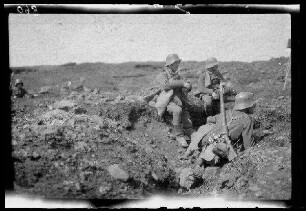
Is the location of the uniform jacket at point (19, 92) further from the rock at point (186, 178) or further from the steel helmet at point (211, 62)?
the steel helmet at point (211, 62)

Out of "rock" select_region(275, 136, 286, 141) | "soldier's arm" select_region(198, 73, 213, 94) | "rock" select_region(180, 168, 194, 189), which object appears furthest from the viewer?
"soldier's arm" select_region(198, 73, 213, 94)

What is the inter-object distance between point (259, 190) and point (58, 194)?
301cm

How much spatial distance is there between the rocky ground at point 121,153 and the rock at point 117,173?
0.02m

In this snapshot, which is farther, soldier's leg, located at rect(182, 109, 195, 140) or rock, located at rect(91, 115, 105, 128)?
soldier's leg, located at rect(182, 109, 195, 140)

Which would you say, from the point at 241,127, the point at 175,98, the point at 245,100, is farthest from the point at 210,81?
the point at 241,127

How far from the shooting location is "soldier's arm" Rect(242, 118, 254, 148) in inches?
250

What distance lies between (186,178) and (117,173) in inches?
54.7

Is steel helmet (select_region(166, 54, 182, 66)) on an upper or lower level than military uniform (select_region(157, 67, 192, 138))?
upper

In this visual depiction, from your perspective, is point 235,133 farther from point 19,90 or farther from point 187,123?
point 19,90

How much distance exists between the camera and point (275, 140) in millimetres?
6566

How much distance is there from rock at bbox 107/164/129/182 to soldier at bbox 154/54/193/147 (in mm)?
2080

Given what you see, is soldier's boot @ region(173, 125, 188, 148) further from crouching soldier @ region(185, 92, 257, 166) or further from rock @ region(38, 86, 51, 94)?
rock @ region(38, 86, 51, 94)

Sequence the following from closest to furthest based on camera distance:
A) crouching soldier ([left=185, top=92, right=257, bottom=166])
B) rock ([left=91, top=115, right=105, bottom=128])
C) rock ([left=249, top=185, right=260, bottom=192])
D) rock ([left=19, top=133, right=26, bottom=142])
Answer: rock ([left=249, top=185, right=260, bottom=192]), rock ([left=19, top=133, right=26, bottom=142]), crouching soldier ([left=185, top=92, right=257, bottom=166]), rock ([left=91, top=115, right=105, bottom=128])

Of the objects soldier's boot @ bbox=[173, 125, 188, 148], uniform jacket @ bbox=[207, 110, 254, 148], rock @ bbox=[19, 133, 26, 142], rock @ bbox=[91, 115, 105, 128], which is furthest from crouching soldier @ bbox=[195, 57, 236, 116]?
rock @ bbox=[19, 133, 26, 142]
